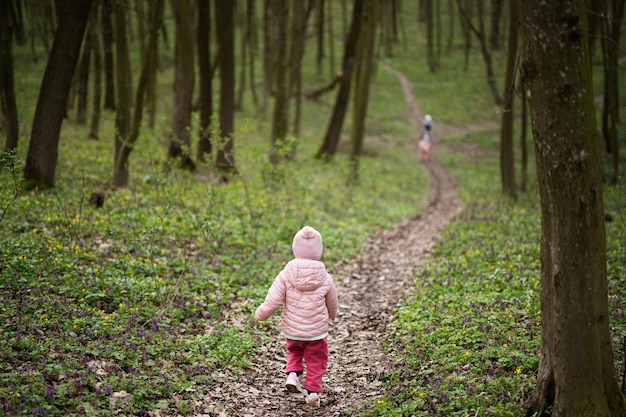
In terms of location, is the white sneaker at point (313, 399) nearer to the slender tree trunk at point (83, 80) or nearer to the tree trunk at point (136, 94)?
the tree trunk at point (136, 94)

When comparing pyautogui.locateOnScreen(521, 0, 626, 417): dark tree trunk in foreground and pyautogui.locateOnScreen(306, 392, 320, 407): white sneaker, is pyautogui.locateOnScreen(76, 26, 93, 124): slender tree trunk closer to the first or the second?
pyautogui.locateOnScreen(306, 392, 320, 407): white sneaker

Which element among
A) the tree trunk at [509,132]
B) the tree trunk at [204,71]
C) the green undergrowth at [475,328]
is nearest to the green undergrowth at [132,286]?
the green undergrowth at [475,328]

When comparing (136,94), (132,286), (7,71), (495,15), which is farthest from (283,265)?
(495,15)

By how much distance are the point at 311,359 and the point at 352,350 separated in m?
1.43

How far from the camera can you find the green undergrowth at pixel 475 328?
4.98 metres

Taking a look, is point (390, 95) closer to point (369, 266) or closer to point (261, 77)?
point (261, 77)

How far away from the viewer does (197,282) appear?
7852 millimetres

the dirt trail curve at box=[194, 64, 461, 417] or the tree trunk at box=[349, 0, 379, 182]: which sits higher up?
the tree trunk at box=[349, 0, 379, 182]

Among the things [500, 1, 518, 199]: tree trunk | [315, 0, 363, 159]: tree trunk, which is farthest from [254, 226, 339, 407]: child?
[315, 0, 363, 159]: tree trunk

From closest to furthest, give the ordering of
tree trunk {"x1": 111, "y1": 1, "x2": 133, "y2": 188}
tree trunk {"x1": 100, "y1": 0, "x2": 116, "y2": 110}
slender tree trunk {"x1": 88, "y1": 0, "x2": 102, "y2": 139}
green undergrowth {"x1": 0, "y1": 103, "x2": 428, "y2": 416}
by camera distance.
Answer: green undergrowth {"x1": 0, "y1": 103, "x2": 428, "y2": 416} < tree trunk {"x1": 111, "y1": 1, "x2": 133, "y2": 188} < tree trunk {"x1": 100, "y1": 0, "x2": 116, "y2": 110} < slender tree trunk {"x1": 88, "y1": 0, "x2": 102, "y2": 139}

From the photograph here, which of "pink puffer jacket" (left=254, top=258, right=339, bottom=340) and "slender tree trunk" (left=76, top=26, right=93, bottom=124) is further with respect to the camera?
"slender tree trunk" (left=76, top=26, right=93, bottom=124)

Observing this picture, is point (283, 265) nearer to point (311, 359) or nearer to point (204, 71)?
point (311, 359)

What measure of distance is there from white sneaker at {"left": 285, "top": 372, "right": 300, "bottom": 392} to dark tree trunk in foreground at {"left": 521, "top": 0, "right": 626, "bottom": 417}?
266 centimetres

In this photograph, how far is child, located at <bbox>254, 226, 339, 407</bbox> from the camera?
18.2 feet
